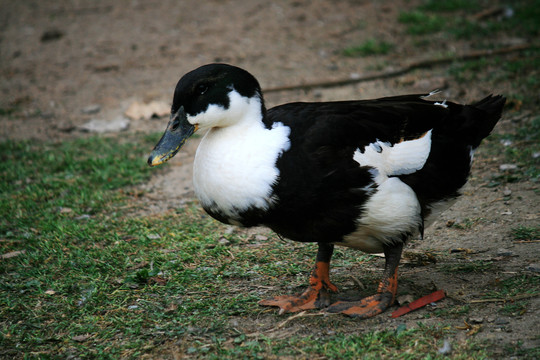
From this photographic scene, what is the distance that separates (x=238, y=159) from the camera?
9.68ft

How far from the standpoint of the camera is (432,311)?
322 centimetres

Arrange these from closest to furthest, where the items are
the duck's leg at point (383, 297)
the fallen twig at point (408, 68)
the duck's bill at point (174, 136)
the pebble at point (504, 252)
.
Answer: the duck's bill at point (174, 136) → the duck's leg at point (383, 297) → the pebble at point (504, 252) → the fallen twig at point (408, 68)

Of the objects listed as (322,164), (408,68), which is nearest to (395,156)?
(322,164)

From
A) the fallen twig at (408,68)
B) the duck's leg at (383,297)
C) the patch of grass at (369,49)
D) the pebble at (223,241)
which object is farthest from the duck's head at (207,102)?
the patch of grass at (369,49)

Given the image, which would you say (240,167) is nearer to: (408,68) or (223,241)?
(223,241)

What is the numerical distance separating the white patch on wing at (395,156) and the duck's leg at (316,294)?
638mm

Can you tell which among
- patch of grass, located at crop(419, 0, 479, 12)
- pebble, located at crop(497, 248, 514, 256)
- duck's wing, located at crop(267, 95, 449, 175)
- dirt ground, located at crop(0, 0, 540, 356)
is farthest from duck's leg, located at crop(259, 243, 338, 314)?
patch of grass, located at crop(419, 0, 479, 12)

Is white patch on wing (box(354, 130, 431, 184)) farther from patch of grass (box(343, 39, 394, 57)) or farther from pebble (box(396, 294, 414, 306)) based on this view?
patch of grass (box(343, 39, 394, 57))

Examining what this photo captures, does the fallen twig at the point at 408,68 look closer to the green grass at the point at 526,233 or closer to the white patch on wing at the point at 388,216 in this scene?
the green grass at the point at 526,233

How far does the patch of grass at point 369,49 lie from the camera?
7664 millimetres

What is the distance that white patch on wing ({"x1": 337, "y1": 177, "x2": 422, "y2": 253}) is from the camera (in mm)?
3119

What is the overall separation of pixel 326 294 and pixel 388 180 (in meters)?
0.78

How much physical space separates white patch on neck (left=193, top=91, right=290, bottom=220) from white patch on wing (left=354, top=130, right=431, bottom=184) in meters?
0.46

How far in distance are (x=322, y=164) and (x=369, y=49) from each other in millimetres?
5066
